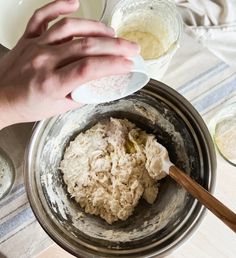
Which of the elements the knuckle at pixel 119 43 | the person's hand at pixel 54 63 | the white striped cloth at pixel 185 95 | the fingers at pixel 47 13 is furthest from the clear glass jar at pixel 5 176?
the knuckle at pixel 119 43

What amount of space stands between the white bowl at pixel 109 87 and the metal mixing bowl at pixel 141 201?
7 centimetres

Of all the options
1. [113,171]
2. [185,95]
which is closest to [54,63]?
[113,171]

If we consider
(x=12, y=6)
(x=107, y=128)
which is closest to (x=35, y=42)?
(x=107, y=128)

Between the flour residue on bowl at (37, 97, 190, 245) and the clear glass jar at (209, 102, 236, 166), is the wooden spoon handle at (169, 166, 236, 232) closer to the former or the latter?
the flour residue on bowl at (37, 97, 190, 245)

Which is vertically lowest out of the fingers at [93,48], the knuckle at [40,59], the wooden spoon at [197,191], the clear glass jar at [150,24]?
the wooden spoon at [197,191]

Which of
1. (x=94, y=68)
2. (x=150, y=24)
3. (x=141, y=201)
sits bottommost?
(x=141, y=201)

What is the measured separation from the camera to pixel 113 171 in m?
0.69

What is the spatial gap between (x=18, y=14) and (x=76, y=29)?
343mm

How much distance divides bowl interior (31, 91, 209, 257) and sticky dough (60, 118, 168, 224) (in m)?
0.01

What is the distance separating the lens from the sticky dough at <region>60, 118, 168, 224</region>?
68cm

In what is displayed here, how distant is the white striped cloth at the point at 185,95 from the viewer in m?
0.71

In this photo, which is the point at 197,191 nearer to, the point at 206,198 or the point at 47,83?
the point at 206,198

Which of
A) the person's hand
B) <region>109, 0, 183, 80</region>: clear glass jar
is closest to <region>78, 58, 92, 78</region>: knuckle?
the person's hand

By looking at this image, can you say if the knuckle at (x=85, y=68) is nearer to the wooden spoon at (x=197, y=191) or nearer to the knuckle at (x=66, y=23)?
the knuckle at (x=66, y=23)
